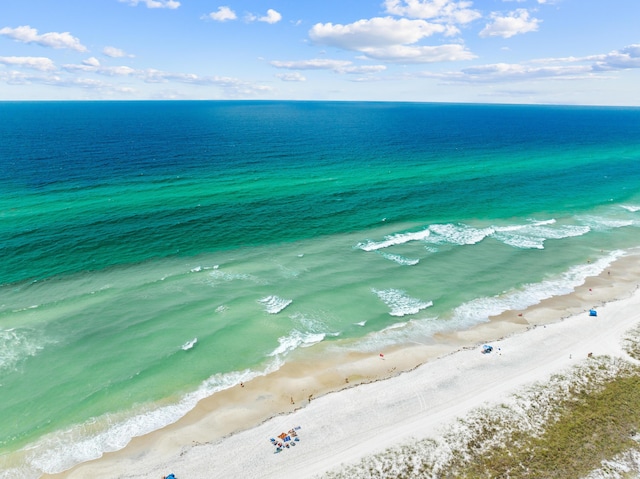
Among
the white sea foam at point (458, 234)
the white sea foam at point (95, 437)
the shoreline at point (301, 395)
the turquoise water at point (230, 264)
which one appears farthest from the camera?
the white sea foam at point (458, 234)

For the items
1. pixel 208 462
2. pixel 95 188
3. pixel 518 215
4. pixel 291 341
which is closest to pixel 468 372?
pixel 291 341

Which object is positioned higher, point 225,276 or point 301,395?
point 225,276

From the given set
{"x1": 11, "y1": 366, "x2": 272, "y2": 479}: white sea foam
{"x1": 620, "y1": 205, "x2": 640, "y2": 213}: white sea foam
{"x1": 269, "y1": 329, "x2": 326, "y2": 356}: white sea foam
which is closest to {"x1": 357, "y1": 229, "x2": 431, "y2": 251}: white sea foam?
{"x1": 269, "y1": 329, "x2": 326, "y2": 356}: white sea foam

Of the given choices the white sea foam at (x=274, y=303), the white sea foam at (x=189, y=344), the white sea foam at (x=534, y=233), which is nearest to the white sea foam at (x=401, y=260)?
the white sea foam at (x=534, y=233)

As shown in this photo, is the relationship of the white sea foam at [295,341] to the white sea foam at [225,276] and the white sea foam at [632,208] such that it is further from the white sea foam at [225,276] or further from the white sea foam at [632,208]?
the white sea foam at [632,208]

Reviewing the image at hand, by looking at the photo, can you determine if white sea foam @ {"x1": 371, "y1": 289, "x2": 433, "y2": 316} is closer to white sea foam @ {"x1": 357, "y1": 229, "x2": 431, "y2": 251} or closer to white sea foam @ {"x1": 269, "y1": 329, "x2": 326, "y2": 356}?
white sea foam @ {"x1": 269, "y1": 329, "x2": 326, "y2": 356}

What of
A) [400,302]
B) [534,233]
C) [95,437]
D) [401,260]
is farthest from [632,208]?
[95,437]

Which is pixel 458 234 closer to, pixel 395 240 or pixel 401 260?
pixel 395 240
